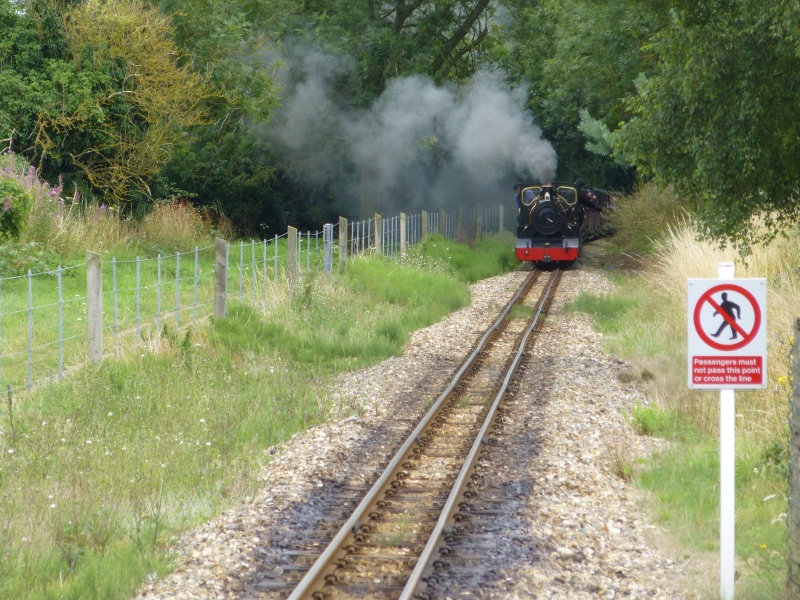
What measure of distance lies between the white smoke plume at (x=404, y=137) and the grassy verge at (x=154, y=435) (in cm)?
1515

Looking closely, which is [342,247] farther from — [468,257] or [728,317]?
[728,317]

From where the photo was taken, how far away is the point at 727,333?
538 cm

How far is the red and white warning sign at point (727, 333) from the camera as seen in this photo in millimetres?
5324

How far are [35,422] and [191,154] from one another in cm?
2130

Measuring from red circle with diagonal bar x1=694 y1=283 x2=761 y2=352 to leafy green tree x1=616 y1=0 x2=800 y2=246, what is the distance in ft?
18.1

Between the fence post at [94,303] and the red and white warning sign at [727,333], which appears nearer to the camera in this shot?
the red and white warning sign at [727,333]

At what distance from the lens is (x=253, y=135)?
3002 centimetres

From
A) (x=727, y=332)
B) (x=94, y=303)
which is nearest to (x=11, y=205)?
(x=94, y=303)

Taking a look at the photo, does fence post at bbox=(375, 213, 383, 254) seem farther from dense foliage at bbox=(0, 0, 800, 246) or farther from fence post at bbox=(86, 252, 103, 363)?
fence post at bbox=(86, 252, 103, 363)

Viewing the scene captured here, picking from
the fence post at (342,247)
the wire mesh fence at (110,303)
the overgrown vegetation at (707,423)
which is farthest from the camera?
the fence post at (342,247)

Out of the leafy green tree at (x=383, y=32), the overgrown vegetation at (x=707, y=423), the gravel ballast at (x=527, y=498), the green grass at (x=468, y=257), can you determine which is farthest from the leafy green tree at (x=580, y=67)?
the gravel ballast at (x=527, y=498)

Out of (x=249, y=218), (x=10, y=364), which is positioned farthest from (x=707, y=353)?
(x=249, y=218)

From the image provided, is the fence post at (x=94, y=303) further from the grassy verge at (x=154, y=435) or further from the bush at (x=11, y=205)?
the bush at (x=11, y=205)

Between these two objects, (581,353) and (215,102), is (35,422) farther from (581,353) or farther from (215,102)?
(215,102)
